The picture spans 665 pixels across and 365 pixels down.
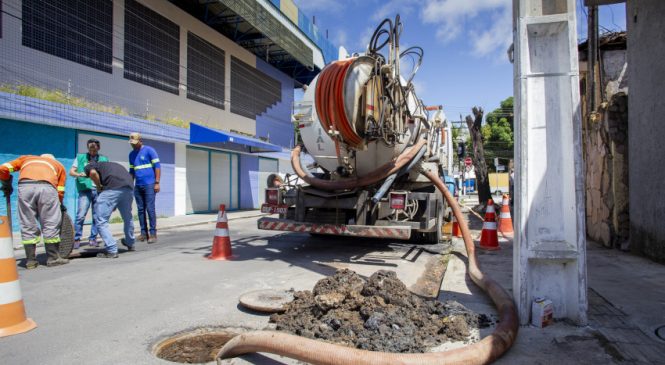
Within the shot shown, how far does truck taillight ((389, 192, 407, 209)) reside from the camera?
231 inches

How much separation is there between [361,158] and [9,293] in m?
4.60

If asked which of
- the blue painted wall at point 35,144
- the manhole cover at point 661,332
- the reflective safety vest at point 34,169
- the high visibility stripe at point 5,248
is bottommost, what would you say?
the manhole cover at point 661,332

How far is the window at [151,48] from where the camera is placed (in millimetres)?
13695

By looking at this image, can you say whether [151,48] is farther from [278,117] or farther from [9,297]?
[9,297]

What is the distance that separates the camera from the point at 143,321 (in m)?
3.47

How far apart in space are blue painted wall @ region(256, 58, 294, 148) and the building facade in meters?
0.13

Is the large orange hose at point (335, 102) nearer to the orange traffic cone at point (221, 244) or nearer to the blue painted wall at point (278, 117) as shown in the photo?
the orange traffic cone at point (221, 244)

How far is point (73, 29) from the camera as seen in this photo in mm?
11586

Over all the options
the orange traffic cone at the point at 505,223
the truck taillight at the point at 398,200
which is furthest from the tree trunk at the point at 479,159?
the truck taillight at the point at 398,200

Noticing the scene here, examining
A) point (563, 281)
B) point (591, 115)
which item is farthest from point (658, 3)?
point (563, 281)

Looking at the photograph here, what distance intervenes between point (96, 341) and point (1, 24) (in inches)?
398

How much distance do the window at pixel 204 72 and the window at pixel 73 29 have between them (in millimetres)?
4099

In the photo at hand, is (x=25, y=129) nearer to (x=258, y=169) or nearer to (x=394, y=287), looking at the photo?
(x=394, y=287)

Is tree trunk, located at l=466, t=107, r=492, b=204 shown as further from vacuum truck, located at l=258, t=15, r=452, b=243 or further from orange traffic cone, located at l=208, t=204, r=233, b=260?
orange traffic cone, located at l=208, t=204, r=233, b=260
